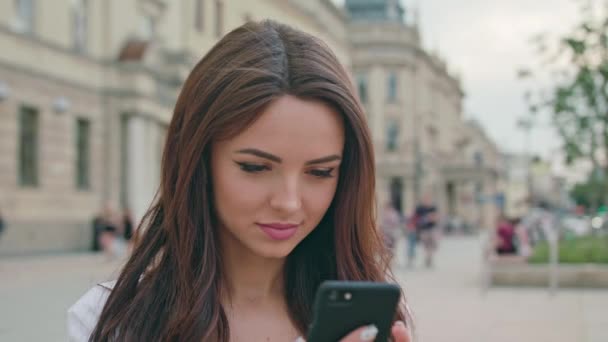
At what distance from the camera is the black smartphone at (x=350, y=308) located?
1.39 metres

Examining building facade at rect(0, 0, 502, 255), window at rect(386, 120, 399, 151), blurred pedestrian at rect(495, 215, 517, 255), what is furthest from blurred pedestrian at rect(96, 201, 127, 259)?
window at rect(386, 120, 399, 151)

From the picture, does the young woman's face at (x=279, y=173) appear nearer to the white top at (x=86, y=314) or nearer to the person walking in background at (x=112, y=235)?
the white top at (x=86, y=314)

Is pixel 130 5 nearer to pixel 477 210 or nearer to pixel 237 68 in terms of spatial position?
pixel 237 68

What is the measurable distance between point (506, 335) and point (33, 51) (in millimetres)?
17356

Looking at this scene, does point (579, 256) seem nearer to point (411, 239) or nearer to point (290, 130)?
point (411, 239)

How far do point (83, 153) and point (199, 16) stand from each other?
9.63 m

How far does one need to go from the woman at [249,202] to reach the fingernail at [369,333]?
15.1 inches

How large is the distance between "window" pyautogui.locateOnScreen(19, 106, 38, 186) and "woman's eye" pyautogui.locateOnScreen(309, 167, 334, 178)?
2089 centimetres

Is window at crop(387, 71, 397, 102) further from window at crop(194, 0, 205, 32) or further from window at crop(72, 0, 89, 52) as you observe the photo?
window at crop(72, 0, 89, 52)

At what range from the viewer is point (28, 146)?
2206cm

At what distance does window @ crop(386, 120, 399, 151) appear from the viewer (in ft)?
200

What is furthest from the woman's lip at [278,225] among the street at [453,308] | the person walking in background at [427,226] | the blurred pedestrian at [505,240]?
the person walking in background at [427,226]

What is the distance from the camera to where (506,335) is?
8000 millimetres

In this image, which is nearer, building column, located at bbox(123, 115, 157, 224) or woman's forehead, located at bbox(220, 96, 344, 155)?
woman's forehead, located at bbox(220, 96, 344, 155)
